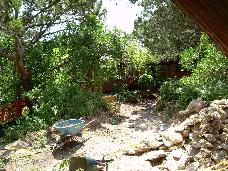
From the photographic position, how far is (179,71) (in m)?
20.0

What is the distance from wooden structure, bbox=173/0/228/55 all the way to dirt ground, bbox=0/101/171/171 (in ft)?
24.2

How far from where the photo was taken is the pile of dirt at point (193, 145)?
7.93 metres

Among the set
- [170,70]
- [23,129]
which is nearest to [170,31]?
[170,70]

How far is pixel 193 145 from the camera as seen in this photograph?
8438 mm

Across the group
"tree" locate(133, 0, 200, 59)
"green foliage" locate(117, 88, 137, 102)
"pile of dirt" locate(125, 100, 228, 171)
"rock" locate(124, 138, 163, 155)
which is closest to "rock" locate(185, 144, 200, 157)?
"pile of dirt" locate(125, 100, 228, 171)

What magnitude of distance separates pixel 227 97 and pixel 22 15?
8972 mm

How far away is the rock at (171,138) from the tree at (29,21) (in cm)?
751

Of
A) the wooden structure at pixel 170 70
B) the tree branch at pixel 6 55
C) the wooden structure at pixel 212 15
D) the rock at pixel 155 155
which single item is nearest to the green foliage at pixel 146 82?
the wooden structure at pixel 170 70

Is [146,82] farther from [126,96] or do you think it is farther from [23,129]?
[23,129]

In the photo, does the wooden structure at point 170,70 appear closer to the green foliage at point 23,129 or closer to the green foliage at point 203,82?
the green foliage at point 203,82

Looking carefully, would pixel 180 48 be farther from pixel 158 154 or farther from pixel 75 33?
pixel 158 154

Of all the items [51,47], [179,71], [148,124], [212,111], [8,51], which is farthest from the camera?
[179,71]

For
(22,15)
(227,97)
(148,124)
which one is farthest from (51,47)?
(227,97)

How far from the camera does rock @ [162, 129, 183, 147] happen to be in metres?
8.80
